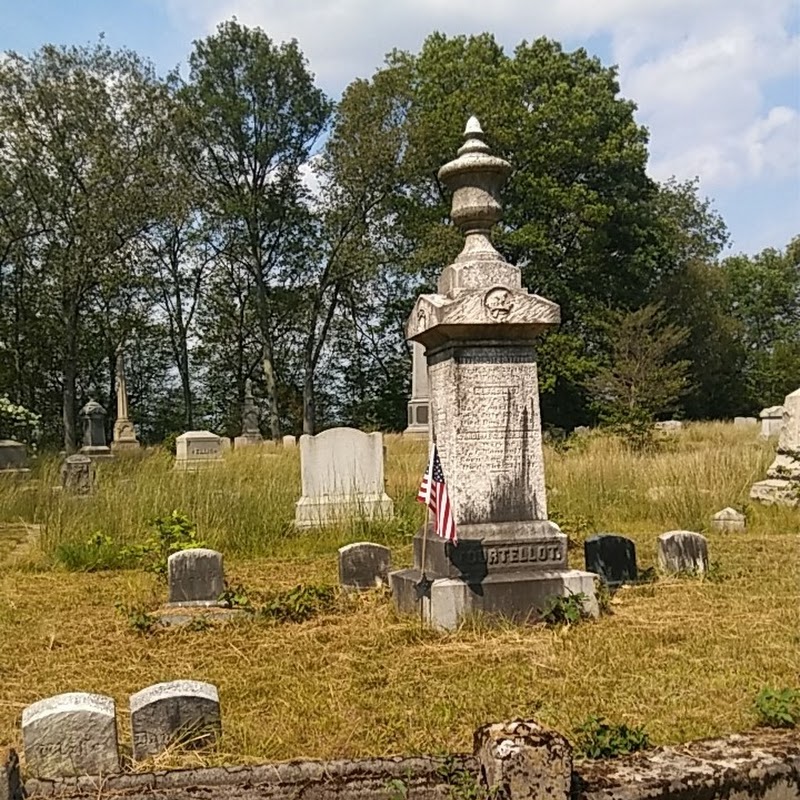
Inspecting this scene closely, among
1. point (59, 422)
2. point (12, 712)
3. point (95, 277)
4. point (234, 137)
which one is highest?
point (234, 137)

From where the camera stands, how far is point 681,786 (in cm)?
292

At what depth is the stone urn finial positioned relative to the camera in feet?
22.2

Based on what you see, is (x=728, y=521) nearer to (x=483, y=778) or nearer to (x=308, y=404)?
(x=483, y=778)

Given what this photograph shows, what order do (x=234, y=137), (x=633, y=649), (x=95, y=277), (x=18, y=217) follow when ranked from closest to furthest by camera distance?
1. (x=633, y=649)
2. (x=95, y=277)
3. (x=18, y=217)
4. (x=234, y=137)

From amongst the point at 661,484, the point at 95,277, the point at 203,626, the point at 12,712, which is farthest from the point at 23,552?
the point at 95,277

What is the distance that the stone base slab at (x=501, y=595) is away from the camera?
6117 mm

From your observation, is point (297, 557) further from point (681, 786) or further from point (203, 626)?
point (681, 786)

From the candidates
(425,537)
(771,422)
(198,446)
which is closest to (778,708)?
(425,537)

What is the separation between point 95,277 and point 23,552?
18.8 m

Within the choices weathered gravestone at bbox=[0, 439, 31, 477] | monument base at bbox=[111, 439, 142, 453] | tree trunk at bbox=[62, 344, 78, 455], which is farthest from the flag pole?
tree trunk at bbox=[62, 344, 78, 455]

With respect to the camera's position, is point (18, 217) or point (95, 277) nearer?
point (95, 277)

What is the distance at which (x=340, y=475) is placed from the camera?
39.3ft

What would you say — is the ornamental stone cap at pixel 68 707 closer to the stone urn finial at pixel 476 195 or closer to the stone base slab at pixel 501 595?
the stone base slab at pixel 501 595

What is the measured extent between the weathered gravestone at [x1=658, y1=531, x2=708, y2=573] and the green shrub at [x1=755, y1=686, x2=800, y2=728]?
3.85m
